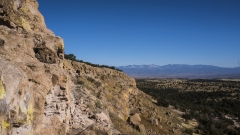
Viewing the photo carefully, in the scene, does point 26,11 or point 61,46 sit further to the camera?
point 26,11

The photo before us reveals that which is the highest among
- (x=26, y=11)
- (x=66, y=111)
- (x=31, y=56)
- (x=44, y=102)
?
(x=26, y=11)

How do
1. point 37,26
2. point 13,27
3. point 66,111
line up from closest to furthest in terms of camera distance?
point 66,111
point 13,27
point 37,26

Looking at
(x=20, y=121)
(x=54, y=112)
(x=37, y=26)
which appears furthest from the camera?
(x=37, y=26)

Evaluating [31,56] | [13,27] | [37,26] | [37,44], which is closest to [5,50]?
[31,56]

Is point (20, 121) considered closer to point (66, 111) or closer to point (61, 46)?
point (66, 111)

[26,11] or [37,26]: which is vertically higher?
[26,11]

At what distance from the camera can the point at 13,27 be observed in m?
10.9

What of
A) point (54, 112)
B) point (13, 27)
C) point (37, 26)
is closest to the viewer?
point (54, 112)

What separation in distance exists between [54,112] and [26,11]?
6.90 m

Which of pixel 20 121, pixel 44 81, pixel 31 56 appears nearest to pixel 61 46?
pixel 31 56

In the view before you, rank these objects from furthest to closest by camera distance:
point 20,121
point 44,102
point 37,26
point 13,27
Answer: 1. point 37,26
2. point 13,27
3. point 44,102
4. point 20,121

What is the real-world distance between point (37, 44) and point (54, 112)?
3.49 metres

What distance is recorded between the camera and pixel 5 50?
838cm

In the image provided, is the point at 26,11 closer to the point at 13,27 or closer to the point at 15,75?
the point at 13,27
